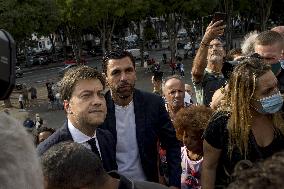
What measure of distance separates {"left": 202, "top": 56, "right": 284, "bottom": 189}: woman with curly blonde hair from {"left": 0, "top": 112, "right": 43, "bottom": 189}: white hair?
1.80 metres

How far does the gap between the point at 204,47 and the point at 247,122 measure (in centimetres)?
125

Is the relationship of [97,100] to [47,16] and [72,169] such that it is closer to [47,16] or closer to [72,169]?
[72,169]

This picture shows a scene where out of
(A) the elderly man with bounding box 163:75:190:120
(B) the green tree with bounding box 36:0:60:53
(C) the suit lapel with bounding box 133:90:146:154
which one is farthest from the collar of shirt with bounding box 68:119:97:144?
(B) the green tree with bounding box 36:0:60:53

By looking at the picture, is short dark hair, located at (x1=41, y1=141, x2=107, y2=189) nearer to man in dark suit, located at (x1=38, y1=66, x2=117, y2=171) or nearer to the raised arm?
man in dark suit, located at (x1=38, y1=66, x2=117, y2=171)

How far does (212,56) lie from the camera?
16.2ft

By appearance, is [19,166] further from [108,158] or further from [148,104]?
[148,104]

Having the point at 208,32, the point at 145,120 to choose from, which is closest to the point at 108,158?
the point at 145,120

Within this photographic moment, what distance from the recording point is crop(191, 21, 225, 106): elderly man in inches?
160

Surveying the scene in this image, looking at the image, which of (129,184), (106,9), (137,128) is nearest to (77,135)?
(137,128)

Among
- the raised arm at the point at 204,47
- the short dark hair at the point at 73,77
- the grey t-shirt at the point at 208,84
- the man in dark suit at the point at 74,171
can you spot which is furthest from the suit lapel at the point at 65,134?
the grey t-shirt at the point at 208,84

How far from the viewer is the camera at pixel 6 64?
1382 mm

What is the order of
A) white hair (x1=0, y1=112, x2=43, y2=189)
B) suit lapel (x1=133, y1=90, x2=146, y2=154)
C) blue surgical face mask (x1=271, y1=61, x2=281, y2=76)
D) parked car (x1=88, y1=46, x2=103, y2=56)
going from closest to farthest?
white hair (x1=0, y1=112, x2=43, y2=189) < suit lapel (x1=133, y1=90, x2=146, y2=154) < blue surgical face mask (x1=271, y1=61, x2=281, y2=76) < parked car (x1=88, y1=46, x2=103, y2=56)

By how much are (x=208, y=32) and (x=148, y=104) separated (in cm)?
88

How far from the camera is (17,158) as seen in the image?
1348mm
